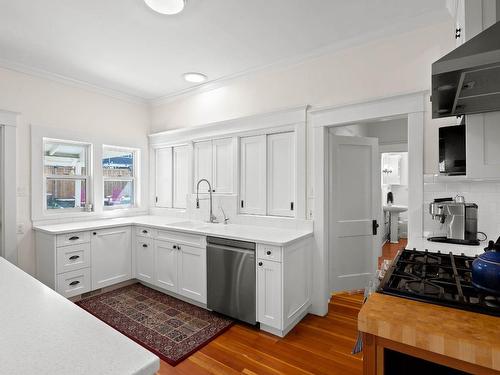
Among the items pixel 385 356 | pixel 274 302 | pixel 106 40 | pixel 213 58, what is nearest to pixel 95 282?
pixel 274 302

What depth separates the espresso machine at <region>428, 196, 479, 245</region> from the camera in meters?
2.03

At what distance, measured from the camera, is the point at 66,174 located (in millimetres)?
3746

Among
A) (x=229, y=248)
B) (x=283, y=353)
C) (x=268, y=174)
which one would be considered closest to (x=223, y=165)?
(x=268, y=174)

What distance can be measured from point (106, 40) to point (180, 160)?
1.92 meters

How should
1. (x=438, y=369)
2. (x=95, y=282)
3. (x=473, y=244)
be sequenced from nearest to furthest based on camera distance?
(x=438, y=369) → (x=473, y=244) → (x=95, y=282)

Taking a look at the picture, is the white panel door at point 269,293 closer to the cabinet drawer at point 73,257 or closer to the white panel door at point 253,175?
the white panel door at point 253,175

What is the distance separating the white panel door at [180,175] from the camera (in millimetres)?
4195

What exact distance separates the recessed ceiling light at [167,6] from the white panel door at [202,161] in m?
1.85

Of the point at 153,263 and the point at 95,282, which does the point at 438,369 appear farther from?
the point at 95,282

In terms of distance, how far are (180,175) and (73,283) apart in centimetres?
196

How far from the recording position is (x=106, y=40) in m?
2.67

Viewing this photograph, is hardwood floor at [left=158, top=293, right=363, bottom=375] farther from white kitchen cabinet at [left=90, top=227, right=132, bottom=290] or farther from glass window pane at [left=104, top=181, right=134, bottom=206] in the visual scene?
glass window pane at [left=104, top=181, right=134, bottom=206]

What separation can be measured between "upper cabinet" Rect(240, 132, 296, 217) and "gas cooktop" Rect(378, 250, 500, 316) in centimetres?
166

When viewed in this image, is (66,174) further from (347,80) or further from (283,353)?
(347,80)
